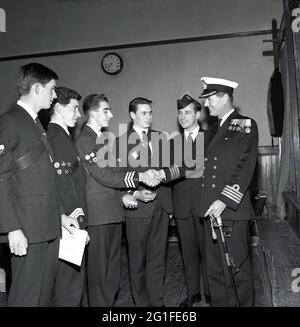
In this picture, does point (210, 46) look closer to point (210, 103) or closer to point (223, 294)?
point (210, 103)

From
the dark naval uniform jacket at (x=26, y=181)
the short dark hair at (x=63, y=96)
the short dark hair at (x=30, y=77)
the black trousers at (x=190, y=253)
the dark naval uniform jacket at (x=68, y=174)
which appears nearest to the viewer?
the dark naval uniform jacket at (x=26, y=181)

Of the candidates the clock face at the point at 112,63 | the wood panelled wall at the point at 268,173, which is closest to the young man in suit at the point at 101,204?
the wood panelled wall at the point at 268,173

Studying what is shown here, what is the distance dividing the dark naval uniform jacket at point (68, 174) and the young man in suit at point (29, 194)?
0.74 feet

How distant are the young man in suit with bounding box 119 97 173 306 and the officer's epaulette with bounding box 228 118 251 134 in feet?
1.95

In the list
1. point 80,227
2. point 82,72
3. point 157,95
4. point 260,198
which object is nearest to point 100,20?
point 82,72

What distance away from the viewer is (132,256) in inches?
109

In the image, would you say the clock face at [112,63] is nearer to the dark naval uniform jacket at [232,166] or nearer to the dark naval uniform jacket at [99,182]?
the dark naval uniform jacket at [99,182]

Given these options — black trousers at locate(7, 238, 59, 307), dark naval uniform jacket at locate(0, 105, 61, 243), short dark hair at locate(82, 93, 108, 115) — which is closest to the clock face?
short dark hair at locate(82, 93, 108, 115)

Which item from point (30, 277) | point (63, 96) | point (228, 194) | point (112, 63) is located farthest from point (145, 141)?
point (112, 63)

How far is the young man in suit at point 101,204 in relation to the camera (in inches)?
99.3

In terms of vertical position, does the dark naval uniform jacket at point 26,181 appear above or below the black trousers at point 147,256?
above

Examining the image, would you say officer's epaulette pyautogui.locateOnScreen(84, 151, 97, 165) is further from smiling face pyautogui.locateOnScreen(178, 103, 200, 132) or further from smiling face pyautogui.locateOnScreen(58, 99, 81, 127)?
smiling face pyautogui.locateOnScreen(178, 103, 200, 132)

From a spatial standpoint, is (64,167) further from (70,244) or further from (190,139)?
(190,139)
